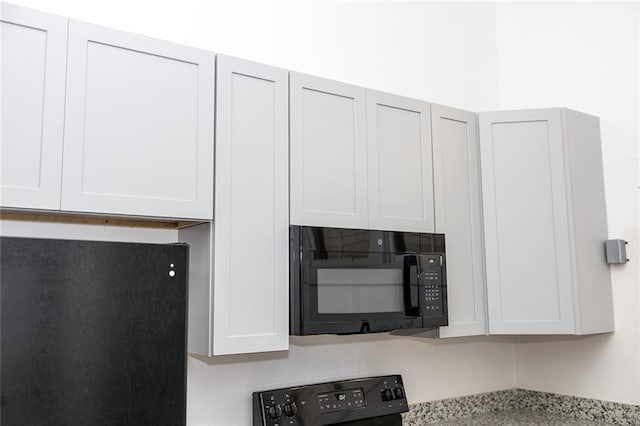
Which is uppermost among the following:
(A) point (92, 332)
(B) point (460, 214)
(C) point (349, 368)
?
(B) point (460, 214)

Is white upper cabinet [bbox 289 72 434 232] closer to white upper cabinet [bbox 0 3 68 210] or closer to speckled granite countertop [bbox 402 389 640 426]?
white upper cabinet [bbox 0 3 68 210]

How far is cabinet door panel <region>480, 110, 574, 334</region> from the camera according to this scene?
92.5 inches

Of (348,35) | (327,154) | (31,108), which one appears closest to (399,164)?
(327,154)

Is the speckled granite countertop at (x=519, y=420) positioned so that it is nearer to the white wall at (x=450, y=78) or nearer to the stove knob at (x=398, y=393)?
the white wall at (x=450, y=78)

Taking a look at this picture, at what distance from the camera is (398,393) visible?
2.39 m

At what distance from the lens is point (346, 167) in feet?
6.84

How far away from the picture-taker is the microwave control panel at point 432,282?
215 centimetres

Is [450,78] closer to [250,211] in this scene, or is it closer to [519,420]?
[250,211]

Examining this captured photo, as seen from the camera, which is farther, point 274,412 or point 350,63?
point 350,63

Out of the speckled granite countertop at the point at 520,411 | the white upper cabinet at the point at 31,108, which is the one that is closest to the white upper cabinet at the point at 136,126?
the white upper cabinet at the point at 31,108

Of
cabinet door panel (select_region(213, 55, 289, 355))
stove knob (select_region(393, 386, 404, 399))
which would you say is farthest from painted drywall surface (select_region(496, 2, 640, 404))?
cabinet door panel (select_region(213, 55, 289, 355))

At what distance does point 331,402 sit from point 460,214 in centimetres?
93

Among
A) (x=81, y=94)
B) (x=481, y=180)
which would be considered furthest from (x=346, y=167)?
(x=81, y=94)

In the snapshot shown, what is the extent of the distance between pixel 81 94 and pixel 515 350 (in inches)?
96.3
